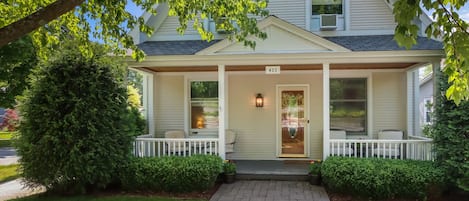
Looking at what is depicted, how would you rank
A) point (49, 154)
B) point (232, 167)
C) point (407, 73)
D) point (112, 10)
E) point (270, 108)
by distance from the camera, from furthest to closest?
1. point (270, 108)
2. point (407, 73)
3. point (232, 167)
4. point (49, 154)
5. point (112, 10)

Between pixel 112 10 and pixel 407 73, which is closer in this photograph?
pixel 112 10

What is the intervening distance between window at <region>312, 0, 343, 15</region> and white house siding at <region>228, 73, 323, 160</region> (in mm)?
1907

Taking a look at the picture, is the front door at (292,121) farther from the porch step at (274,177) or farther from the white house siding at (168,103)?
the white house siding at (168,103)

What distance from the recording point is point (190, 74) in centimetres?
966

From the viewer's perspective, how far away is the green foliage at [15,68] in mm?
9398

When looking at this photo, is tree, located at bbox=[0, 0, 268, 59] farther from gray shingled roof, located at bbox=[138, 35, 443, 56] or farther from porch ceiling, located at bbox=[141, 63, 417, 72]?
porch ceiling, located at bbox=[141, 63, 417, 72]

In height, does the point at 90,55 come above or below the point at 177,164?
above

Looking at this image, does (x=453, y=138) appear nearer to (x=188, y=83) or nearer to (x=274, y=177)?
(x=274, y=177)

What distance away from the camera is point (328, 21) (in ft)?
30.8

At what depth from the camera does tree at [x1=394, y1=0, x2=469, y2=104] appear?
2.72 metres

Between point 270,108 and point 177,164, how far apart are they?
144 inches

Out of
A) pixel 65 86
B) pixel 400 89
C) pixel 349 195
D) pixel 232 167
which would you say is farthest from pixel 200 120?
pixel 400 89

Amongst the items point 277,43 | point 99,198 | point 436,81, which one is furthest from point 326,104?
point 99,198

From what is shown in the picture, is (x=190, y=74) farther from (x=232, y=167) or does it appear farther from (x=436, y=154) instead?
(x=436, y=154)
